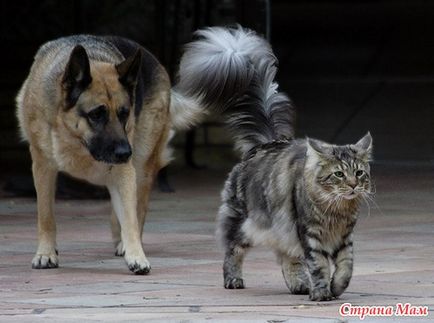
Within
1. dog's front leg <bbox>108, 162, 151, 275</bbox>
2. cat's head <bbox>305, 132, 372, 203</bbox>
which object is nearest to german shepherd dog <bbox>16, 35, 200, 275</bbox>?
dog's front leg <bbox>108, 162, 151, 275</bbox>

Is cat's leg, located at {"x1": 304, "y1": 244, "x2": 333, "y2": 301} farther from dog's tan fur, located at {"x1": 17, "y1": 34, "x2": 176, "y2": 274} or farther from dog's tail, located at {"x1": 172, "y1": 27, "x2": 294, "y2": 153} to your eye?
dog's tan fur, located at {"x1": 17, "y1": 34, "x2": 176, "y2": 274}

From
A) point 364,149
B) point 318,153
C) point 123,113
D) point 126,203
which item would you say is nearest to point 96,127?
point 123,113

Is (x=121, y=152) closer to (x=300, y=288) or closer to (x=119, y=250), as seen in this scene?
(x=119, y=250)

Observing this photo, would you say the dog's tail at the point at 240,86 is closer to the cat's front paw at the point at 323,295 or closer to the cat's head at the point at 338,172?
the cat's head at the point at 338,172

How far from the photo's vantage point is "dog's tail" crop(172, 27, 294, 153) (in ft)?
28.8

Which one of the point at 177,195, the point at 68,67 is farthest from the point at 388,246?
the point at 177,195

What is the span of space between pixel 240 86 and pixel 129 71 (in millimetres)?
1149

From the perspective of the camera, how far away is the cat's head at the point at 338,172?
25.3ft

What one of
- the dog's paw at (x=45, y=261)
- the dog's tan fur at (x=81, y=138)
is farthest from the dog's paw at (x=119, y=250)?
the dog's paw at (x=45, y=261)

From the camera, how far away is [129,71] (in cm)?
962

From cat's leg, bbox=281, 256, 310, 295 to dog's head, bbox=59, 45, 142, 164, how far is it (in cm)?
164

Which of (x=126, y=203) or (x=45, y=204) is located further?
(x=45, y=204)

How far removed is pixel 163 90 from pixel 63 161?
1355 millimetres

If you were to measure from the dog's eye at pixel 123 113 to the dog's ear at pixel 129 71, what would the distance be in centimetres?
17
